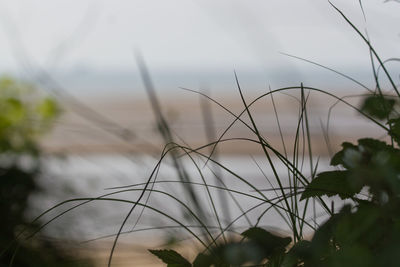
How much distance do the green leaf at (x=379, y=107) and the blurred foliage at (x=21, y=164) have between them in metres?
0.59

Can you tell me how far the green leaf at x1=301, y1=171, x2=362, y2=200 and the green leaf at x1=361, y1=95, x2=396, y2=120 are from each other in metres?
0.08

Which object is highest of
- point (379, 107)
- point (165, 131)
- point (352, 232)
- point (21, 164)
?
point (21, 164)

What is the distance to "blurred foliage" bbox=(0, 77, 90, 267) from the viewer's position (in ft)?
3.76

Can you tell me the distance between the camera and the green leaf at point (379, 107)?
1.79 feet

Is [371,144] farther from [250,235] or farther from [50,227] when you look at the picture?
[50,227]

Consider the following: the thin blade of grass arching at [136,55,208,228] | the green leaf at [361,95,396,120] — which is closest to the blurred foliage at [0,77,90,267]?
the thin blade of grass arching at [136,55,208,228]

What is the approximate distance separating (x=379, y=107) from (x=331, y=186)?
0.14 metres

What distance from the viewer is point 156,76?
14.4m

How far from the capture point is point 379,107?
559mm

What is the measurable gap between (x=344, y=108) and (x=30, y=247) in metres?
5.50

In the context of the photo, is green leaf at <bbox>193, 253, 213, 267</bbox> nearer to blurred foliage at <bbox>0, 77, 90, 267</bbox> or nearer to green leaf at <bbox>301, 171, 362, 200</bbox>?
green leaf at <bbox>301, 171, 362, 200</bbox>

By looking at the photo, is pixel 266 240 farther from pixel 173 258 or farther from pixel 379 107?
pixel 379 107

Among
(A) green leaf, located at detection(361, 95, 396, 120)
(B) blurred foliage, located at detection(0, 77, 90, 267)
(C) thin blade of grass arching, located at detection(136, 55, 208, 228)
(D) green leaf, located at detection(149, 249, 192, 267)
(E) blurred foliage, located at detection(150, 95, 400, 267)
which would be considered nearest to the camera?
(E) blurred foliage, located at detection(150, 95, 400, 267)

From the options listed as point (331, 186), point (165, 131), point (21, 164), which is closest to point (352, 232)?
point (331, 186)
